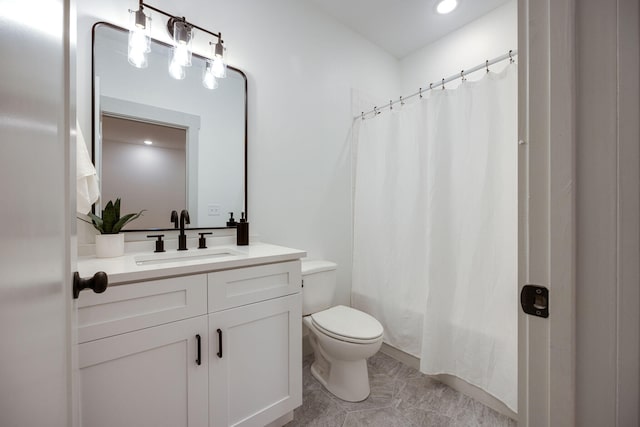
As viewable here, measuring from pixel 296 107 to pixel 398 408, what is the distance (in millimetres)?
2053

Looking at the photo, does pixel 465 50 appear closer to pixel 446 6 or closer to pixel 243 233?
pixel 446 6

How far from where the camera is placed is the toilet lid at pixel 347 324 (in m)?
1.49

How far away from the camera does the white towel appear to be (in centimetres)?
109

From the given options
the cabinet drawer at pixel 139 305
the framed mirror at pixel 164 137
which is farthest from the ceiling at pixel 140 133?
the cabinet drawer at pixel 139 305

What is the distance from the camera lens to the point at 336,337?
1507 millimetres

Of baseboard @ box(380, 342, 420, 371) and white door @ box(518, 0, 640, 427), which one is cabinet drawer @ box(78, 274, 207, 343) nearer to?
white door @ box(518, 0, 640, 427)

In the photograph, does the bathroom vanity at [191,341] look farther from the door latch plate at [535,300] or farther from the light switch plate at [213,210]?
the door latch plate at [535,300]

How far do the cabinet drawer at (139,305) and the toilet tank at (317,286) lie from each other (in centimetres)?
76

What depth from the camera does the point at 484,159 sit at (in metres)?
1.52

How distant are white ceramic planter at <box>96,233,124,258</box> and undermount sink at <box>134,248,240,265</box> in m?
0.09

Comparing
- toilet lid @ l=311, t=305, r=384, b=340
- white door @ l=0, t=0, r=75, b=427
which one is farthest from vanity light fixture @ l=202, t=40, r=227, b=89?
toilet lid @ l=311, t=305, r=384, b=340

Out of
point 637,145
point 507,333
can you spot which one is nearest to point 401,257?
point 507,333

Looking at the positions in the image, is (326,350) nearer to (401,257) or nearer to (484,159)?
(401,257)

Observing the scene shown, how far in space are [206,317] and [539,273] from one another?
1112 mm
